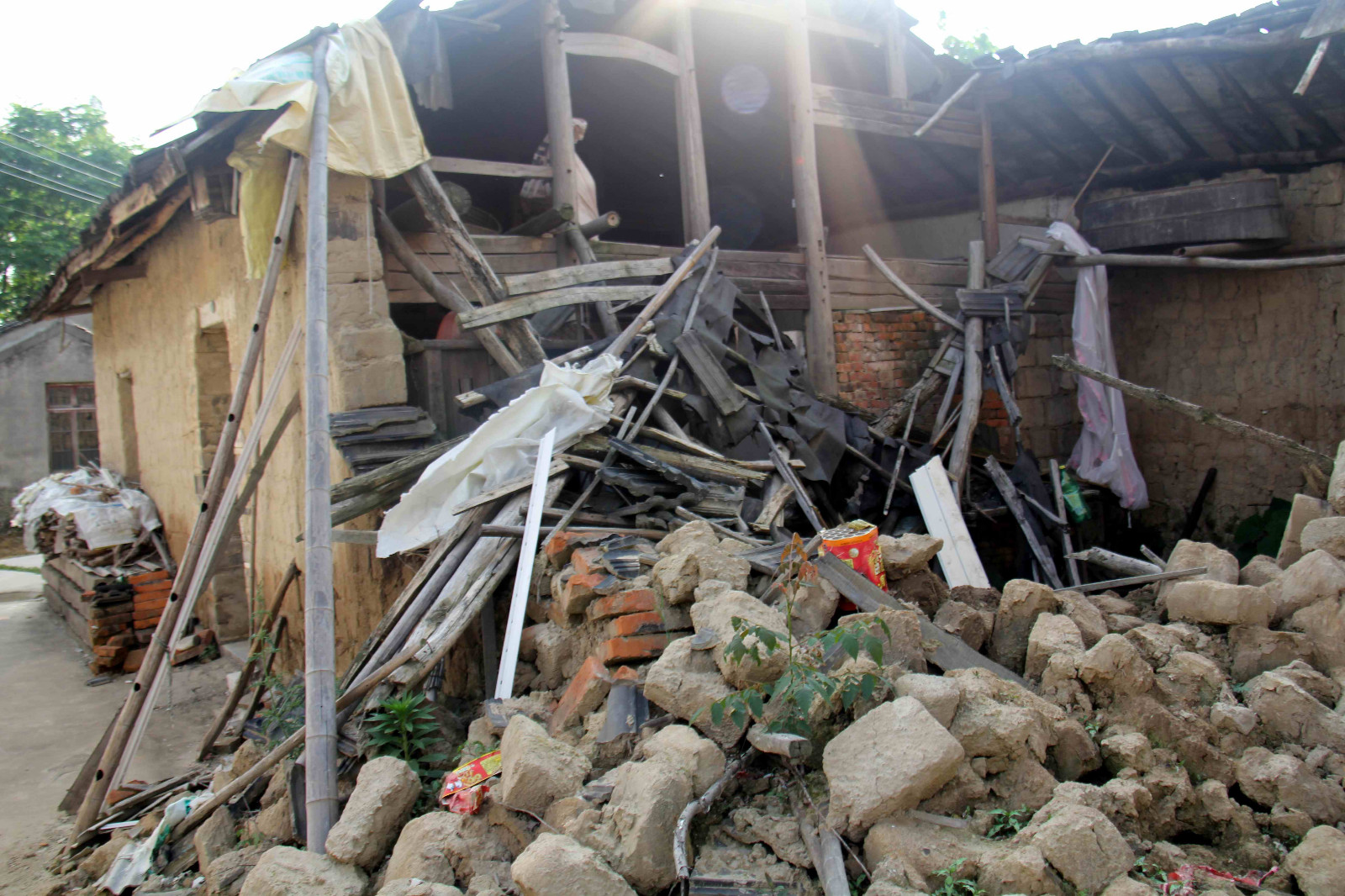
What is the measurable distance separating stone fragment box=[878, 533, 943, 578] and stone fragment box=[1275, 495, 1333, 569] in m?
1.47

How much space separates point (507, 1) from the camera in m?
6.49

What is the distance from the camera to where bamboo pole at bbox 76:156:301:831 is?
4.32m

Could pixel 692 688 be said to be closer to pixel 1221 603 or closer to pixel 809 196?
pixel 1221 603

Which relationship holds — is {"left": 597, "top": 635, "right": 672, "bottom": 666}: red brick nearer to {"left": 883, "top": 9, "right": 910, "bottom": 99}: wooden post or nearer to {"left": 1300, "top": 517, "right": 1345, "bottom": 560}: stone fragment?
{"left": 1300, "top": 517, "right": 1345, "bottom": 560}: stone fragment

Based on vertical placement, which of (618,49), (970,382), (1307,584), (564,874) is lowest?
(564,874)

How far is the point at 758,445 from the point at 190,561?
3196 mm

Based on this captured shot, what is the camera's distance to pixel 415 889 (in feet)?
8.08

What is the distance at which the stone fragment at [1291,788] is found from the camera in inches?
98.0

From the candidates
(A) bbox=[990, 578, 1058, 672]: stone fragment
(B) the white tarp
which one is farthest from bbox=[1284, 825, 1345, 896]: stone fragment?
(B) the white tarp

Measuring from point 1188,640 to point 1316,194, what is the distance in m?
6.76

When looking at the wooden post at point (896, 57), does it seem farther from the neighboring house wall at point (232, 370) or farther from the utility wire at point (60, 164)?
the utility wire at point (60, 164)

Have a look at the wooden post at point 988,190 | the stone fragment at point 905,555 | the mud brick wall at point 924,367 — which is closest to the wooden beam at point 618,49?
the mud brick wall at point 924,367

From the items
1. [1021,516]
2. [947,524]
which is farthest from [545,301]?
[1021,516]

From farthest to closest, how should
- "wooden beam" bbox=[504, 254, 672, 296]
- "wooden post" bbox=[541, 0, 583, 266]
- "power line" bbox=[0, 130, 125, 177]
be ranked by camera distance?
"power line" bbox=[0, 130, 125, 177] → "wooden post" bbox=[541, 0, 583, 266] → "wooden beam" bbox=[504, 254, 672, 296]
